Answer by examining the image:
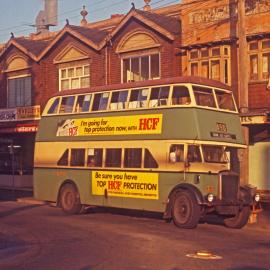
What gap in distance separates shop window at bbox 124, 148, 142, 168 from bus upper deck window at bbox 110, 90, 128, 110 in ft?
4.88

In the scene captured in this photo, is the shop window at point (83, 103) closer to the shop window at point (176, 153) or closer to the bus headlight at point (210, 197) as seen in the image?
the shop window at point (176, 153)

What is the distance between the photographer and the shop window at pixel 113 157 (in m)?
19.7

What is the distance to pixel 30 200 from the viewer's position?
26.6m

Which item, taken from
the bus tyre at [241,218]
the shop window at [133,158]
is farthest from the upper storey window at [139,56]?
the bus tyre at [241,218]

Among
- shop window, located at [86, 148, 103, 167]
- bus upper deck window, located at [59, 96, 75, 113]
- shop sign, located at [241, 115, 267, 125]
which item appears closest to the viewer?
shop window, located at [86, 148, 103, 167]

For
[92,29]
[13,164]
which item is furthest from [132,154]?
[13,164]

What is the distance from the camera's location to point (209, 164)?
1772 centimetres

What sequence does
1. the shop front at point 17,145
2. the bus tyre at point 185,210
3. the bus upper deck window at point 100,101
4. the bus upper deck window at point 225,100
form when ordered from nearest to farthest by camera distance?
1. the bus tyre at point 185,210
2. the bus upper deck window at point 225,100
3. the bus upper deck window at point 100,101
4. the shop front at point 17,145

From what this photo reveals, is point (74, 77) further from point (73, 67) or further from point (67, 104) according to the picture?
point (67, 104)

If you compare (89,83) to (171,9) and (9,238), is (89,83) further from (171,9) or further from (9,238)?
(9,238)

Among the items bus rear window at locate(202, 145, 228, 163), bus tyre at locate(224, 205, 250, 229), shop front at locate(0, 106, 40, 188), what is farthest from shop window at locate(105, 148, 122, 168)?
shop front at locate(0, 106, 40, 188)

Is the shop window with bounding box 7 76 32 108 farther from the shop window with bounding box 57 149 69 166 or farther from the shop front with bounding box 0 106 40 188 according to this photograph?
the shop window with bounding box 57 149 69 166

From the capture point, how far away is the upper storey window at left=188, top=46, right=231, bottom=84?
26281 mm

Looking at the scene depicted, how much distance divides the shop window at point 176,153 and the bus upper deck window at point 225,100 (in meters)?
2.12
